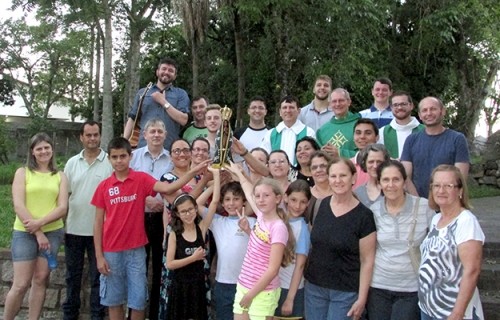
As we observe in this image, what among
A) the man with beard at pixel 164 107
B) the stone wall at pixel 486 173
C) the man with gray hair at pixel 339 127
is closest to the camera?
the man with gray hair at pixel 339 127

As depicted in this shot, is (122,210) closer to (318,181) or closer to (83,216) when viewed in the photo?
(83,216)

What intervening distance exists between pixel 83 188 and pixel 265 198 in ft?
6.78

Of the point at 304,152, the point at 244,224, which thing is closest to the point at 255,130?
the point at 304,152

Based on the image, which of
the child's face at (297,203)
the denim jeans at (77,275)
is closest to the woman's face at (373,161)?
the child's face at (297,203)

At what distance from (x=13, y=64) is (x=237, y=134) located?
81.9 ft

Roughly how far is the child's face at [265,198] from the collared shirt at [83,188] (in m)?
1.85

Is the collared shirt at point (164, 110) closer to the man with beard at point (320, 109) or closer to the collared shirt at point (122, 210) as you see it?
the collared shirt at point (122, 210)

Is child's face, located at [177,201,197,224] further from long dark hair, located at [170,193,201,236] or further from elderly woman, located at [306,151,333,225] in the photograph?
elderly woman, located at [306,151,333,225]

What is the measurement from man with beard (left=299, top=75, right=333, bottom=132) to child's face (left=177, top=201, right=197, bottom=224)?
218 centimetres

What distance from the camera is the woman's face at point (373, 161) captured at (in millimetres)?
4250

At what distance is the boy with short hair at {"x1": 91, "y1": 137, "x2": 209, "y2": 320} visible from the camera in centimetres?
481

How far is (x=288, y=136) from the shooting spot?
576cm

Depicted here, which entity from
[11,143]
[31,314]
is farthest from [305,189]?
[11,143]

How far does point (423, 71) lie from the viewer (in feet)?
53.5
